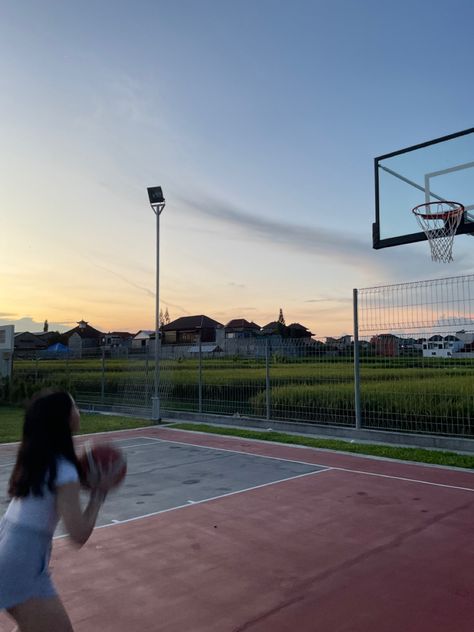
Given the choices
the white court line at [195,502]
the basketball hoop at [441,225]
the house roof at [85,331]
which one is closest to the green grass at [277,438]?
the white court line at [195,502]

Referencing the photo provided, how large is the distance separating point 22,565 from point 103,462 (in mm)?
559

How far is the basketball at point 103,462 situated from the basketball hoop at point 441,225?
1003 cm

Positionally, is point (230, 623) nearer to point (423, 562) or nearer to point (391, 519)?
point (423, 562)

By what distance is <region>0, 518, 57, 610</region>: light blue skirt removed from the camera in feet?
8.07

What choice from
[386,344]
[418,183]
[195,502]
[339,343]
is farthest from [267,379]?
[195,502]

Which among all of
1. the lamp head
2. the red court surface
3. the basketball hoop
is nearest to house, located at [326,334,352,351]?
the basketball hoop

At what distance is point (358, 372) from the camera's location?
12797mm

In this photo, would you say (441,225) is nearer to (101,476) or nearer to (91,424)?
(101,476)

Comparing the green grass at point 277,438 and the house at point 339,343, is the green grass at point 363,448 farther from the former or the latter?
the house at point 339,343

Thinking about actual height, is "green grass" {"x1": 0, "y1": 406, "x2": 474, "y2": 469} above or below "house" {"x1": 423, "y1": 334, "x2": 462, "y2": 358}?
below

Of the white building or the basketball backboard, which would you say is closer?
the white building

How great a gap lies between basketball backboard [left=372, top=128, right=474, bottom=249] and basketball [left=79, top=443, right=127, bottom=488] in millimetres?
10105

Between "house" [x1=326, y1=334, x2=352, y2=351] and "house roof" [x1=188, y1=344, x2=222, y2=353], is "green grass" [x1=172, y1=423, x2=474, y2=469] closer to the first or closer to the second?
"house" [x1=326, y1=334, x2=352, y2=351]

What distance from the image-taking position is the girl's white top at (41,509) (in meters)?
2.54
